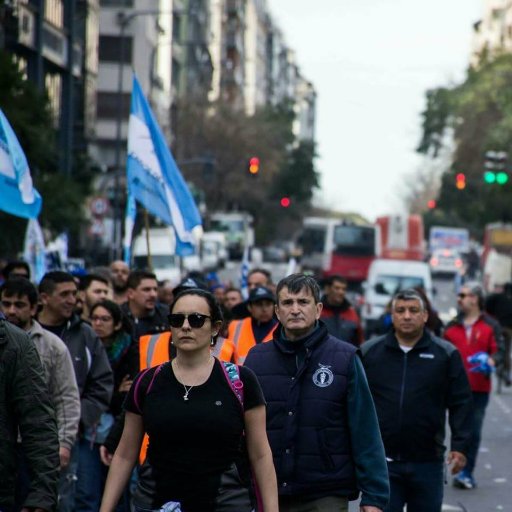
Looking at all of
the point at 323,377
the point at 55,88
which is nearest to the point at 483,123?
the point at 55,88

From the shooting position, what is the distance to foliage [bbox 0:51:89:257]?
992 inches

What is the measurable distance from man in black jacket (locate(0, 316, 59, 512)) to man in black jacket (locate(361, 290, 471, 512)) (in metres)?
3.11

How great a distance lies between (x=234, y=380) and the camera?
6125mm

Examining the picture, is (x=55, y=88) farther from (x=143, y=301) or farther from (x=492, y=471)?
(x=143, y=301)

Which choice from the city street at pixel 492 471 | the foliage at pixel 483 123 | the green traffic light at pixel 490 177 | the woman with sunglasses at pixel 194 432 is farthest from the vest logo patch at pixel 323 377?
the foliage at pixel 483 123

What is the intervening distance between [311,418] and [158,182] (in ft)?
29.1

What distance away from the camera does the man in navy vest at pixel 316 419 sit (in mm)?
6918

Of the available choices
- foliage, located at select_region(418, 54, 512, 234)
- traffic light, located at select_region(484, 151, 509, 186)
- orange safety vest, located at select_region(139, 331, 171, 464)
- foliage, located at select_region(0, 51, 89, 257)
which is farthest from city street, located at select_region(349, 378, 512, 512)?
foliage, located at select_region(418, 54, 512, 234)

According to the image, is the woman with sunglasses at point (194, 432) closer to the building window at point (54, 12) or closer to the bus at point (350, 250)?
the building window at point (54, 12)

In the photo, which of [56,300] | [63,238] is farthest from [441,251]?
[56,300]

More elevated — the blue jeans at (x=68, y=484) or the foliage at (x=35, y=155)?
the foliage at (x=35, y=155)

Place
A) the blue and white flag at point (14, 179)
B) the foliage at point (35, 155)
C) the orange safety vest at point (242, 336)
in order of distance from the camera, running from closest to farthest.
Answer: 1. the blue and white flag at point (14, 179)
2. the orange safety vest at point (242, 336)
3. the foliage at point (35, 155)

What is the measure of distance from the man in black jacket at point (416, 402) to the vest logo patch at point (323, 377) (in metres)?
2.06

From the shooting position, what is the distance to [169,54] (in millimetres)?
84688
